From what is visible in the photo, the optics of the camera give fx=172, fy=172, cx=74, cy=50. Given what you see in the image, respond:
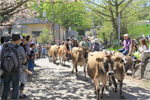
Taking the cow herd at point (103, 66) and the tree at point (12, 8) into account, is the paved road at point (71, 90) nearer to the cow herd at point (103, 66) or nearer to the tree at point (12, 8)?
the cow herd at point (103, 66)

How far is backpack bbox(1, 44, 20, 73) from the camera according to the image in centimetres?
417

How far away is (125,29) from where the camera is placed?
24078 mm

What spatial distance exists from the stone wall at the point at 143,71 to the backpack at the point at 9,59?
612 centimetres

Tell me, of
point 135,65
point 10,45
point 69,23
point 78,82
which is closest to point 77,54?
point 78,82

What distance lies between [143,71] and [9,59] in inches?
257

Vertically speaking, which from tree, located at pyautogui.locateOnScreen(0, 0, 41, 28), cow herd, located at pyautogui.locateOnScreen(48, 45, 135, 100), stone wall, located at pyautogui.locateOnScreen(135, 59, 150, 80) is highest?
tree, located at pyautogui.locateOnScreen(0, 0, 41, 28)

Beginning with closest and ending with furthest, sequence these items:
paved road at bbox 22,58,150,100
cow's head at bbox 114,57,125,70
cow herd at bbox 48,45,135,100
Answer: cow herd at bbox 48,45,135,100
cow's head at bbox 114,57,125,70
paved road at bbox 22,58,150,100

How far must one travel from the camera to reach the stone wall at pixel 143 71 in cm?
800

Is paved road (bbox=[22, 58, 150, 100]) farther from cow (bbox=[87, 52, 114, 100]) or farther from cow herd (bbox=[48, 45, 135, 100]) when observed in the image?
cow (bbox=[87, 52, 114, 100])

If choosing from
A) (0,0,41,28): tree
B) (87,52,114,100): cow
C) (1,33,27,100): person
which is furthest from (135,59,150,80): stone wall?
(0,0,41,28): tree

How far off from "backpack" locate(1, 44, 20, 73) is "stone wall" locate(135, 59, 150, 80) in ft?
20.1

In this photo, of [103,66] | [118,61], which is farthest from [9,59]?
[118,61]

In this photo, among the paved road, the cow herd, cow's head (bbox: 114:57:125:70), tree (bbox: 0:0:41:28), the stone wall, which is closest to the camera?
the cow herd

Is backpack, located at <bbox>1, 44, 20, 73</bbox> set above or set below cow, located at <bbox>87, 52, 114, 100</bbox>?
above
